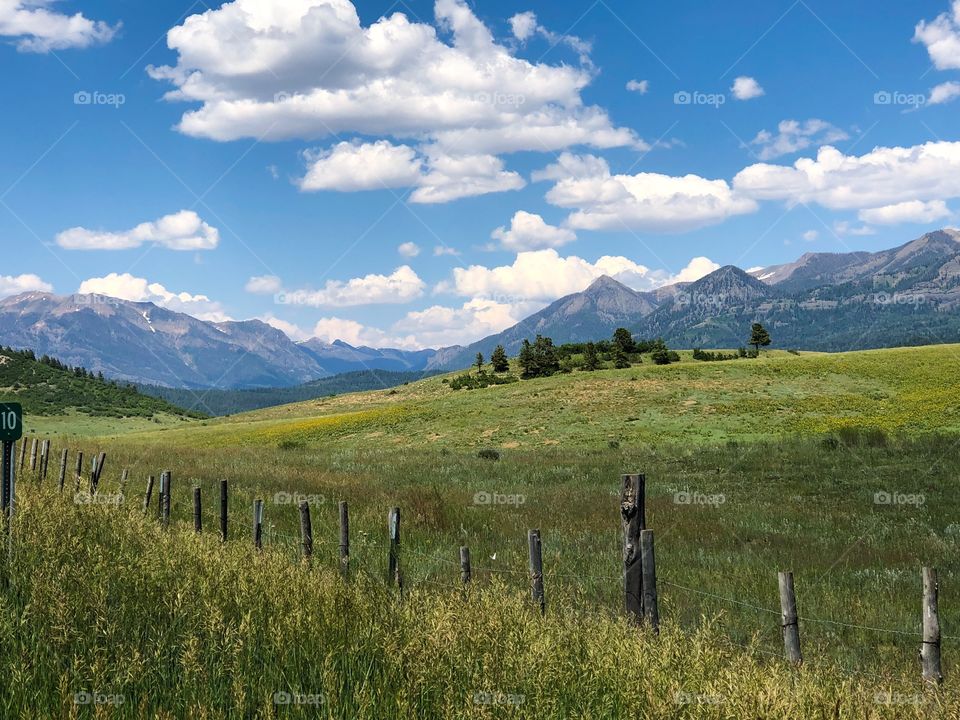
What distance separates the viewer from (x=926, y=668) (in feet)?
22.5

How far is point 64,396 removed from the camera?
127562 millimetres

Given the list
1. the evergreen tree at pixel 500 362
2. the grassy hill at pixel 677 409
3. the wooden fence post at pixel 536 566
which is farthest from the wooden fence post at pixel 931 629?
the evergreen tree at pixel 500 362

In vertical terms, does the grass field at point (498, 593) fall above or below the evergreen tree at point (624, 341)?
below

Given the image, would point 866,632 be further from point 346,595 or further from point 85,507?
point 85,507

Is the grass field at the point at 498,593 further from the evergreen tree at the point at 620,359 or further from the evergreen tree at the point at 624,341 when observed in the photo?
the evergreen tree at the point at 624,341

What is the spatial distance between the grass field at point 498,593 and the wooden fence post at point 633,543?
0.37 meters

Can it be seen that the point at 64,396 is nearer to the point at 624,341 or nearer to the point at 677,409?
the point at 624,341

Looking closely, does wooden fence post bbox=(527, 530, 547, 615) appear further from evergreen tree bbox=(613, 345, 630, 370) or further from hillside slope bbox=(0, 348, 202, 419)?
hillside slope bbox=(0, 348, 202, 419)

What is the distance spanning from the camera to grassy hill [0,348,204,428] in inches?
4277

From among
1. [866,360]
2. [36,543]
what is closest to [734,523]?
[36,543]

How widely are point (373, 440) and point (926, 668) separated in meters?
50.7

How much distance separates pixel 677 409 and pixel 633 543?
49115mm

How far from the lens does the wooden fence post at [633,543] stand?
8053mm

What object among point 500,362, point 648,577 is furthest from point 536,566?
point 500,362
